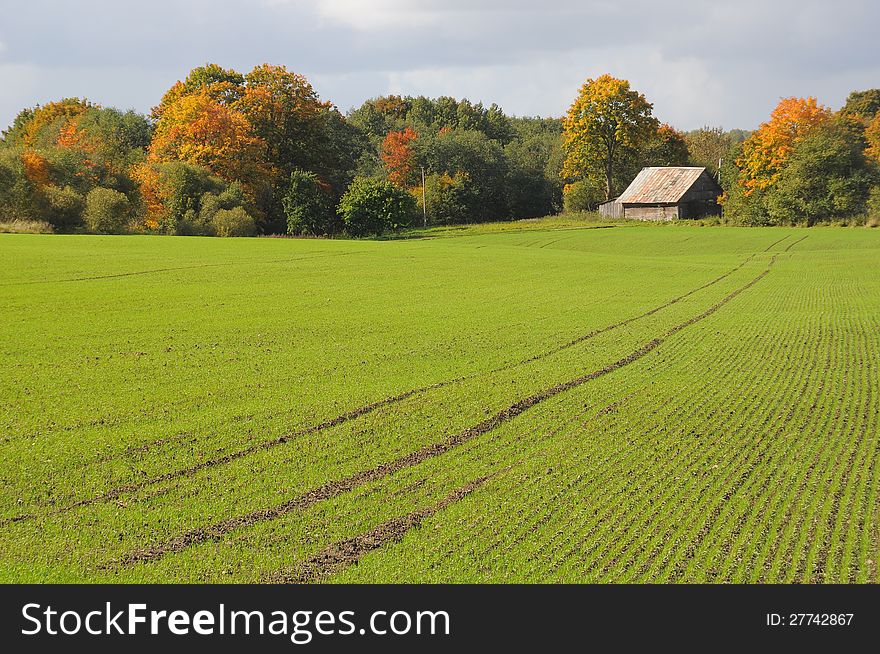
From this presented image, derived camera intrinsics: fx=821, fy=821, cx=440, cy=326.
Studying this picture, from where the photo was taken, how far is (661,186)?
281 ft

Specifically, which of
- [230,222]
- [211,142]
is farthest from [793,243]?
[211,142]

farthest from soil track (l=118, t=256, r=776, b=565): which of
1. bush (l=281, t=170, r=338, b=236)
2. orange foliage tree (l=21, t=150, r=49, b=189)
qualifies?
bush (l=281, t=170, r=338, b=236)

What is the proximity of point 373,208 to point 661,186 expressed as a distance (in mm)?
32038

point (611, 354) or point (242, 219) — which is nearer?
point (611, 354)

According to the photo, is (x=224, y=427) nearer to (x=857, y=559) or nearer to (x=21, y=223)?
(x=857, y=559)

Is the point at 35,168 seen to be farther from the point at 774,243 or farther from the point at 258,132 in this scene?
the point at 774,243

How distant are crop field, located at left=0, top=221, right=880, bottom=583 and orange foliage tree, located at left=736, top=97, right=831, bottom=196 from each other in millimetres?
62534

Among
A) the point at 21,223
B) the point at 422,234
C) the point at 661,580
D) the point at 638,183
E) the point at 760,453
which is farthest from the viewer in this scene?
the point at 638,183

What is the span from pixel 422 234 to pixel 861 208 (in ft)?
130

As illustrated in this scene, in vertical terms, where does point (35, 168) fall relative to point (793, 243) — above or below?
above

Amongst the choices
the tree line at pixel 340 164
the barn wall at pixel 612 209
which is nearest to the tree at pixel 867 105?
the tree line at pixel 340 164

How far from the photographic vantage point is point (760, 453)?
33.3 feet

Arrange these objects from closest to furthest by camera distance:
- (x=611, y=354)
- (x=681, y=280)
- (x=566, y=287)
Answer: (x=611, y=354) → (x=566, y=287) → (x=681, y=280)

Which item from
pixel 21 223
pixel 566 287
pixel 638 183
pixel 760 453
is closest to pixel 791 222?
pixel 638 183
